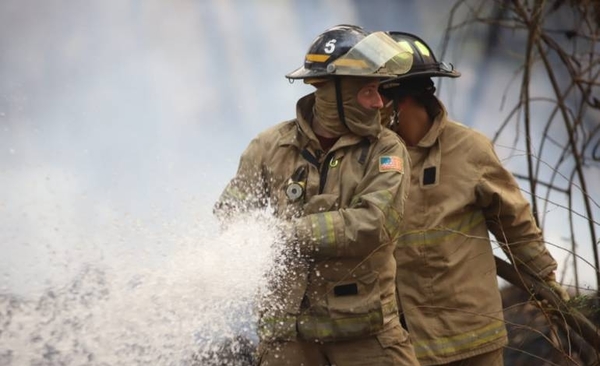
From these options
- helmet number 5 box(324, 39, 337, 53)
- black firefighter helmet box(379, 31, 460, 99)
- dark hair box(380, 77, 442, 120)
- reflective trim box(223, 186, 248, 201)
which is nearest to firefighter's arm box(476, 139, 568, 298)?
dark hair box(380, 77, 442, 120)

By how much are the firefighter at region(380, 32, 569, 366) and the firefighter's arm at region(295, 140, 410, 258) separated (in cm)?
90

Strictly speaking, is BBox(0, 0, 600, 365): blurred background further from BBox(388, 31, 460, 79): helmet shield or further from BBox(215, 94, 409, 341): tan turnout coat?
BBox(388, 31, 460, 79): helmet shield

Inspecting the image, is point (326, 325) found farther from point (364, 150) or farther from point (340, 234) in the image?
point (364, 150)

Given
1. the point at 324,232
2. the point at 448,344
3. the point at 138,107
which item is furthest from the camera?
the point at 138,107

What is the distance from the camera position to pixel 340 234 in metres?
4.04

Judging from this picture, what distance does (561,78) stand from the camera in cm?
746

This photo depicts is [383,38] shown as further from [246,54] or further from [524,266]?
[246,54]

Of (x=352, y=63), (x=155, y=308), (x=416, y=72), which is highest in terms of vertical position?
(x=352, y=63)

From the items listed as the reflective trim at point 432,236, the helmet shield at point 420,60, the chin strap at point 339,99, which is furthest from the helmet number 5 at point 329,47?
the reflective trim at point 432,236

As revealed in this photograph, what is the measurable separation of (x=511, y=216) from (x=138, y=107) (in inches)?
85.6

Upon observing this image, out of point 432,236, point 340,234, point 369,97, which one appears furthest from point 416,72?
point 340,234

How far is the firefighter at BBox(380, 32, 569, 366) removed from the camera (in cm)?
510

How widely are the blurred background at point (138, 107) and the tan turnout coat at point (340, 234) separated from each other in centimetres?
48

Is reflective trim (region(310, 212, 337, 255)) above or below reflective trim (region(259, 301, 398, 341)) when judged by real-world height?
above
